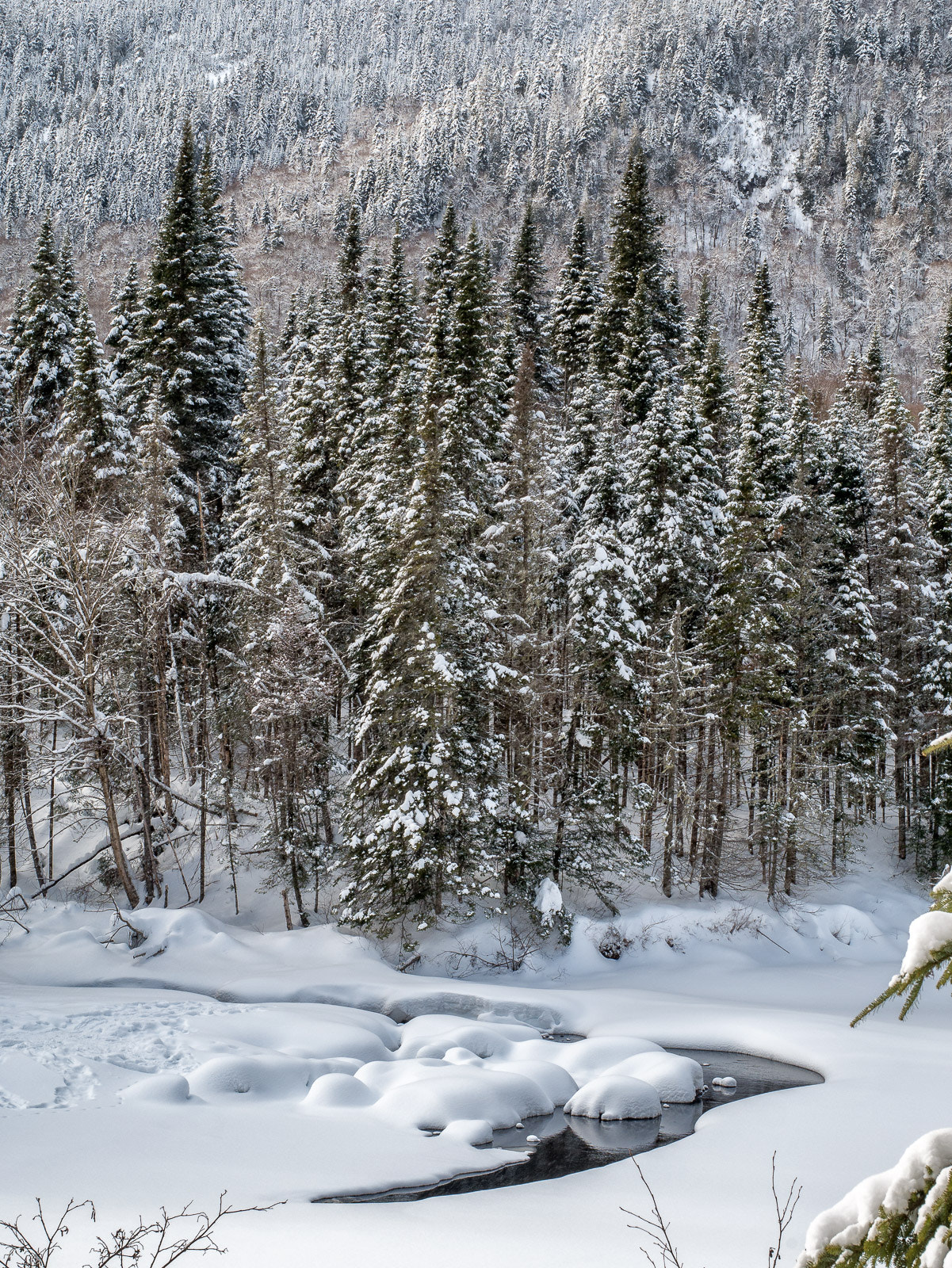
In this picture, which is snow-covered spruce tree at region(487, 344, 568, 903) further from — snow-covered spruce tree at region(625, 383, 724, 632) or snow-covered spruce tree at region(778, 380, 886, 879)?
snow-covered spruce tree at region(778, 380, 886, 879)

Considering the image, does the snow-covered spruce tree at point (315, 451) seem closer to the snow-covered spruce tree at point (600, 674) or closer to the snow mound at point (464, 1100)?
the snow-covered spruce tree at point (600, 674)

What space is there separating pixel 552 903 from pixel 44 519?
1623 centimetres

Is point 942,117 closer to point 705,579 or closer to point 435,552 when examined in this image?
point 705,579

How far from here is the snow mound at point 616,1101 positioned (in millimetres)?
15055

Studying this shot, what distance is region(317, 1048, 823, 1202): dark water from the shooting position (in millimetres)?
12055

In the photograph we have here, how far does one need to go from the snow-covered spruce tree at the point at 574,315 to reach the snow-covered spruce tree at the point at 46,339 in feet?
68.5

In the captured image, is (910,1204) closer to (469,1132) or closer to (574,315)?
(469,1132)

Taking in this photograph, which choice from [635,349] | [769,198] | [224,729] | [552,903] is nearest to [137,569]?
[224,729]

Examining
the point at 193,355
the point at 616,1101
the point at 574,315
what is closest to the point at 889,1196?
the point at 616,1101

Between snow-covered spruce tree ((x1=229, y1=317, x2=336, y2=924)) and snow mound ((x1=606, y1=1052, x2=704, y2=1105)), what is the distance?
461 inches

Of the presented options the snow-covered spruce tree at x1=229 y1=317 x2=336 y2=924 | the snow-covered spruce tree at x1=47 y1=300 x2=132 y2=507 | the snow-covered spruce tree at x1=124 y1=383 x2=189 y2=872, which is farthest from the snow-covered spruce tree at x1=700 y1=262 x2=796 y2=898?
the snow-covered spruce tree at x1=47 y1=300 x2=132 y2=507

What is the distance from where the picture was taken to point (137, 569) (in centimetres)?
2289

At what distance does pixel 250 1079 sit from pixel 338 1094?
1.55 m

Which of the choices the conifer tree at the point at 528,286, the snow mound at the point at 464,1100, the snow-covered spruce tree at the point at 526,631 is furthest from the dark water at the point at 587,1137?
the conifer tree at the point at 528,286
